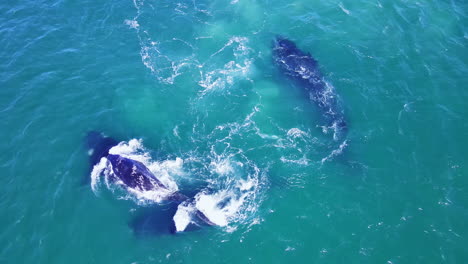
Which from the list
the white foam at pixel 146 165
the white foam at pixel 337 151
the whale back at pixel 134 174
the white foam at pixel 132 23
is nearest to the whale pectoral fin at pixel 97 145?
the white foam at pixel 146 165

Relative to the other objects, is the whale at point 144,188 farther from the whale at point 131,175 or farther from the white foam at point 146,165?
the white foam at point 146,165

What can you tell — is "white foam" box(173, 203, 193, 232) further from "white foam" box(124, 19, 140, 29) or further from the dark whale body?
"white foam" box(124, 19, 140, 29)

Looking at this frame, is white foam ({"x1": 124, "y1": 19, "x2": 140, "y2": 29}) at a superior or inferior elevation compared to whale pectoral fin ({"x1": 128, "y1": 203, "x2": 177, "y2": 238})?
superior

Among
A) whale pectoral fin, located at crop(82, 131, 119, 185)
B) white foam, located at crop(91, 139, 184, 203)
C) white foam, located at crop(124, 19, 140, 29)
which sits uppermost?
white foam, located at crop(124, 19, 140, 29)

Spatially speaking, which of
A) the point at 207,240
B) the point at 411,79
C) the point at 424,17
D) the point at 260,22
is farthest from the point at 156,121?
the point at 424,17

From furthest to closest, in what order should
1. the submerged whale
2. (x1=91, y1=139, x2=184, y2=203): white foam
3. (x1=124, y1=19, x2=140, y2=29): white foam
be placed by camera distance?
1. (x1=124, y1=19, x2=140, y2=29): white foam
2. the submerged whale
3. (x1=91, y1=139, x2=184, y2=203): white foam

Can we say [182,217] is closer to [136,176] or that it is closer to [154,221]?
[154,221]

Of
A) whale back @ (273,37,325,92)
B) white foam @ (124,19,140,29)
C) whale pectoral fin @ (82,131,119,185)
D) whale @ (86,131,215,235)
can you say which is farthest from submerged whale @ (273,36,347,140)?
whale pectoral fin @ (82,131,119,185)
